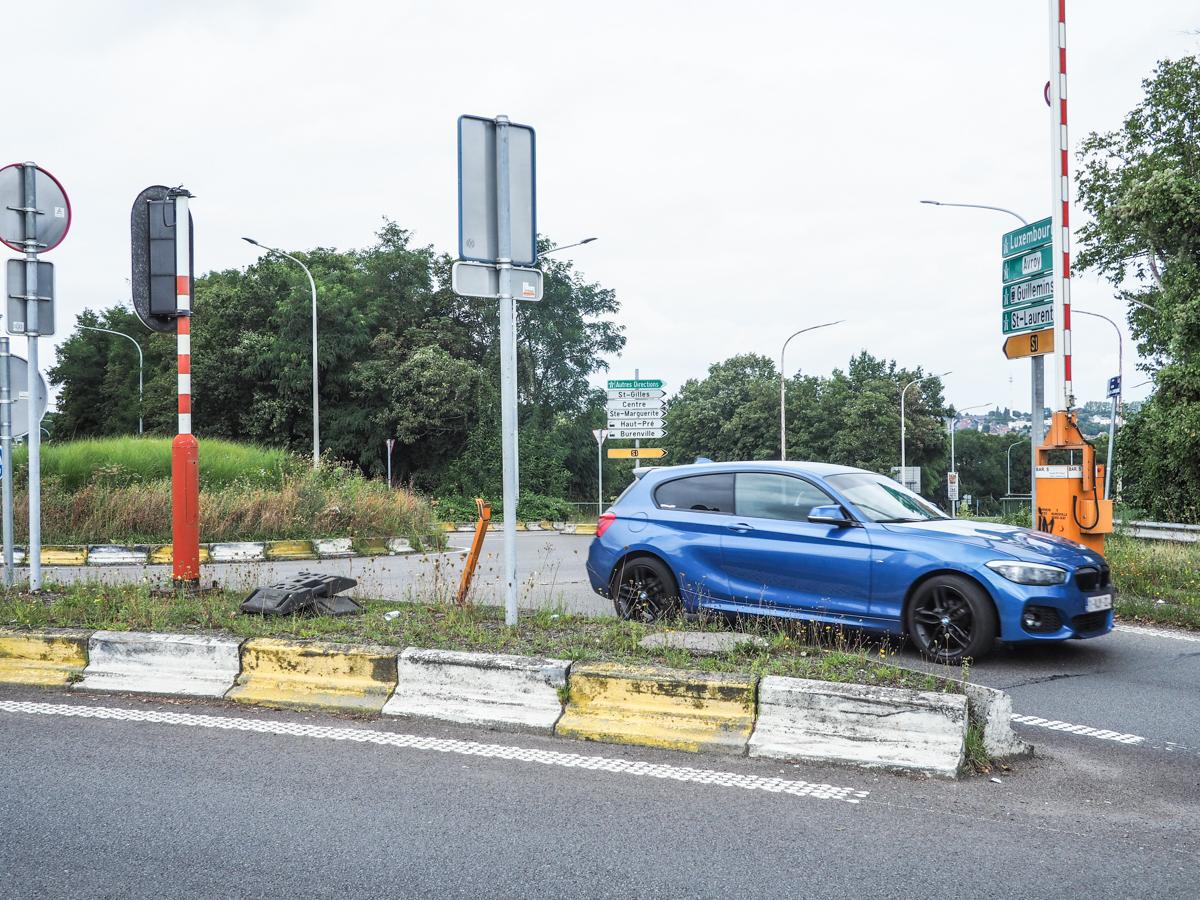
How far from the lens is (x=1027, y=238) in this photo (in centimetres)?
1136

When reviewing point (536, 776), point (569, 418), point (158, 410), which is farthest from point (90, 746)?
point (158, 410)

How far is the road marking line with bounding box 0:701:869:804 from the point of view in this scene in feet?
14.7

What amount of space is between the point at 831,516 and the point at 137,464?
49.9 feet

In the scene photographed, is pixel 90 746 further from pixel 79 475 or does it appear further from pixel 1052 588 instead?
pixel 79 475

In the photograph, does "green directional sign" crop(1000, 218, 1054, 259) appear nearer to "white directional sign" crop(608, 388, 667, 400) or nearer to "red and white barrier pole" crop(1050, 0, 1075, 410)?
"red and white barrier pole" crop(1050, 0, 1075, 410)

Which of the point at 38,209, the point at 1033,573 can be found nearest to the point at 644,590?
the point at 1033,573

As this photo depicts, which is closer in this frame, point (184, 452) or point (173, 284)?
point (184, 452)

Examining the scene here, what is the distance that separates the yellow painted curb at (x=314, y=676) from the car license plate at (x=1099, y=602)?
16.4 feet

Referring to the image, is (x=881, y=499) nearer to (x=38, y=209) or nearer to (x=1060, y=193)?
(x=1060, y=193)

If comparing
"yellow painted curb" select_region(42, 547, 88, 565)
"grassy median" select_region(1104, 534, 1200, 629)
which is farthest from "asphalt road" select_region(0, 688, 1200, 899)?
"yellow painted curb" select_region(42, 547, 88, 565)

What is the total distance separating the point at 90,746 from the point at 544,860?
108 inches

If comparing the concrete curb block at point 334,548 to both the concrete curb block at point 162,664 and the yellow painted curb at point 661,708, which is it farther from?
the yellow painted curb at point 661,708

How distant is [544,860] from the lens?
3621 mm

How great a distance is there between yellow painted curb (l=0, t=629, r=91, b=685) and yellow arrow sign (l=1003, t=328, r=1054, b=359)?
971 cm
